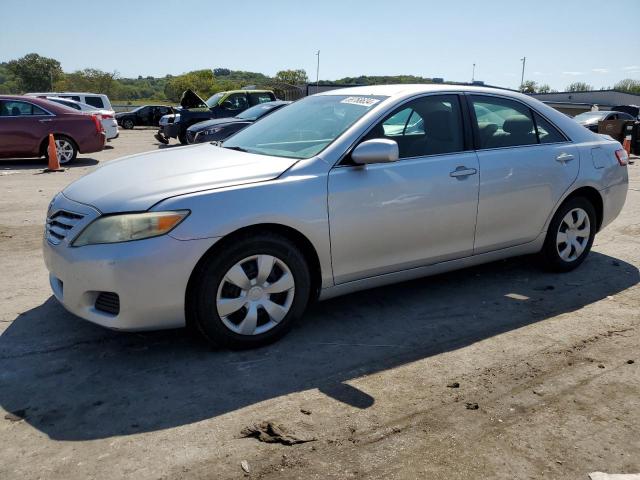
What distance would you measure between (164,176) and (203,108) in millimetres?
14606

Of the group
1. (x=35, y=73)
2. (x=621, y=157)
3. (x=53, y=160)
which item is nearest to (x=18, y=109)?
(x=53, y=160)

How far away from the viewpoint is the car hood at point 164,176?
11.3 feet

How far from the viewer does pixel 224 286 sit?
3.54 m

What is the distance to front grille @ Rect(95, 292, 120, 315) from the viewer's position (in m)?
3.34

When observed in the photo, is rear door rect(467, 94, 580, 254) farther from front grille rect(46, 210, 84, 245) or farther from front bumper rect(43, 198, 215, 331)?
front grille rect(46, 210, 84, 245)

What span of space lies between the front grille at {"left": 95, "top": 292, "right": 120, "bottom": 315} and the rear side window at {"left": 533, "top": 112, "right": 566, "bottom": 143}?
3.66m

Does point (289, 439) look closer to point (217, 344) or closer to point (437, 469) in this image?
point (437, 469)

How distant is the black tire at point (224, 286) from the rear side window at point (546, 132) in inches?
102

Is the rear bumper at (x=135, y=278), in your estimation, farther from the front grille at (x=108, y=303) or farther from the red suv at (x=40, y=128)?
the red suv at (x=40, y=128)

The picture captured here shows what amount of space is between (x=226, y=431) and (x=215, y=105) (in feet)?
53.3

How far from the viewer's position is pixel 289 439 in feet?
9.15

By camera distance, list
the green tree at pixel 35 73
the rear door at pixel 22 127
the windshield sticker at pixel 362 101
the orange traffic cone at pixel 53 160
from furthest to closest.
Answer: the green tree at pixel 35 73 < the rear door at pixel 22 127 < the orange traffic cone at pixel 53 160 < the windshield sticker at pixel 362 101

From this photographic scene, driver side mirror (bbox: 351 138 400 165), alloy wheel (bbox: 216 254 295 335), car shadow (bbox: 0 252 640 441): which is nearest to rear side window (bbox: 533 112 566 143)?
car shadow (bbox: 0 252 640 441)

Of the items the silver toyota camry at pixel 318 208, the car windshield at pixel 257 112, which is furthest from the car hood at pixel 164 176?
the car windshield at pixel 257 112
